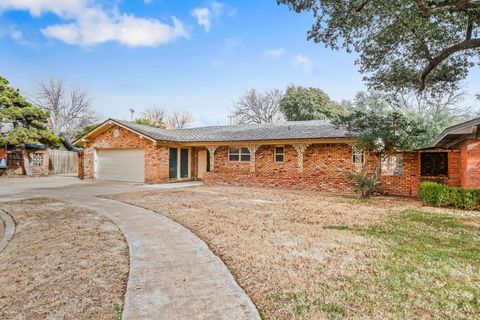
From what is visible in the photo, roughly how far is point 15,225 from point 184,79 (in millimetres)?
20190

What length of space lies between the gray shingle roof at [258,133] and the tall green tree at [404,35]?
11.5 ft

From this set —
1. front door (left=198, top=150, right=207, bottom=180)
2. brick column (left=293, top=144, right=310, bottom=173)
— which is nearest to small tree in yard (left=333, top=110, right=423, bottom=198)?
brick column (left=293, top=144, right=310, bottom=173)

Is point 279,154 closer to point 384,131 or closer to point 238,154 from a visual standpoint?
point 238,154

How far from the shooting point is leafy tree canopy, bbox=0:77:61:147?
20.4 m

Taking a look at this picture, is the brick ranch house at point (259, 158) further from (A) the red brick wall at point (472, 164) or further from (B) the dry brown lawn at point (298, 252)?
(B) the dry brown lawn at point (298, 252)

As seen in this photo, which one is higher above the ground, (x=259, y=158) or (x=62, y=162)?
(x=259, y=158)

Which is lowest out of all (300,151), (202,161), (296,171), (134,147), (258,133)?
(296,171)

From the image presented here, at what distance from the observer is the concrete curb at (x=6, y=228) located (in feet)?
18.6

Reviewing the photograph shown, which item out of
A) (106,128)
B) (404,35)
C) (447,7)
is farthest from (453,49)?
(106,128)

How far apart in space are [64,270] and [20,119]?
23169 millimetres

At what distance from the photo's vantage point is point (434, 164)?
1238cm

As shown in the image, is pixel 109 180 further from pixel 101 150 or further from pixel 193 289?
pixel 193 289

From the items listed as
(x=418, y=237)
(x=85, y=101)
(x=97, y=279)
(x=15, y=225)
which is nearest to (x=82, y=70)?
(x=85, y=101)

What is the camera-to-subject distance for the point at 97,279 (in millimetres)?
3771
